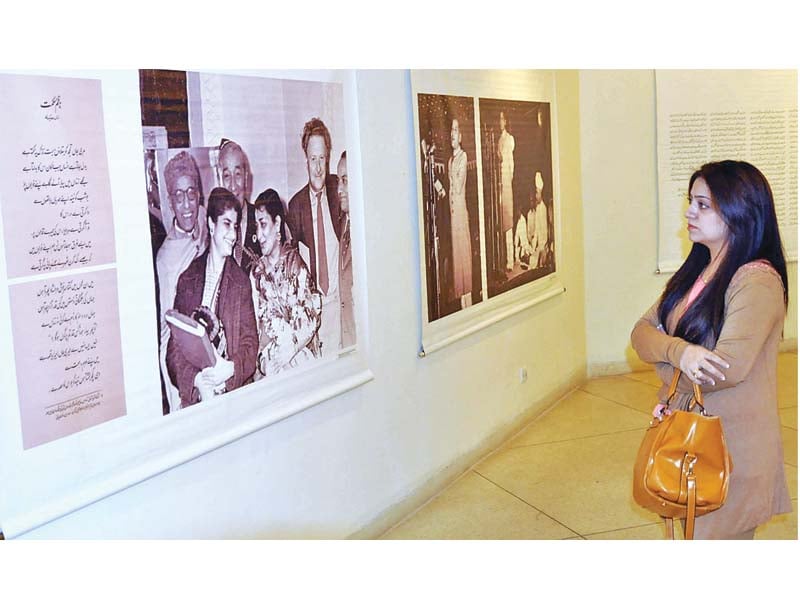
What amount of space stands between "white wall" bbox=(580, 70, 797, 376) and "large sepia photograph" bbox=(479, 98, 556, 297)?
99 centimetres

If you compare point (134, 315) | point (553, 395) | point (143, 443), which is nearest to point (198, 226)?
point (134, 315)

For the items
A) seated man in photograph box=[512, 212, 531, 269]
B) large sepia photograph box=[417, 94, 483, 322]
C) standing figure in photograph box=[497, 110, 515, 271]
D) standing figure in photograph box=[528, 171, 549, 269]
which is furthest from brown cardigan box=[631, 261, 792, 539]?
standing figure in photograph box=[528, 171, 549, 269]

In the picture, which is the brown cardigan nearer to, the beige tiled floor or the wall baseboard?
the beige tiled floor

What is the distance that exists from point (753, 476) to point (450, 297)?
234 cm

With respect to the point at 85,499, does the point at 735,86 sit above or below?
above

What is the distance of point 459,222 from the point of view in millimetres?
4777

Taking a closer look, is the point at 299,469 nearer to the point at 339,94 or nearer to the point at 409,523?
the point at 409,523

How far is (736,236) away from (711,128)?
16.9 feet

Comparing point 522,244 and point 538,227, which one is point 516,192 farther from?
point 538,227

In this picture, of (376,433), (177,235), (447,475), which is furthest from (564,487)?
(177,235)

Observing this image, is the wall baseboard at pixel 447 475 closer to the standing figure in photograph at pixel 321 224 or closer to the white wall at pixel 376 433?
the white wall at pixel 376 433

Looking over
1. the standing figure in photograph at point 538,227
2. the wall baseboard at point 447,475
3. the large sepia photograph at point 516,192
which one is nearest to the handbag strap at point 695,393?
the wall baseboard at point 447,475

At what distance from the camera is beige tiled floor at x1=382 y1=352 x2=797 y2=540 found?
415 cm

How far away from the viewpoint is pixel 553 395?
6.42 metres
